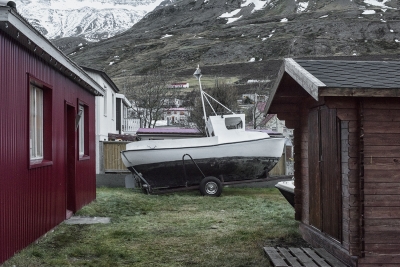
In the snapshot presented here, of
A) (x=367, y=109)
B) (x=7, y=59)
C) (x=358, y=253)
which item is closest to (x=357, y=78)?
(x=367, y=109)

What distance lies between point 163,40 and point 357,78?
131 m

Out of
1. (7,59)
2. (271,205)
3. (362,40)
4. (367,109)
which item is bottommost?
(271,205)

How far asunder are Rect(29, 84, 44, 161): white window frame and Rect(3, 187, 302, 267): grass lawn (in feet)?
4.39

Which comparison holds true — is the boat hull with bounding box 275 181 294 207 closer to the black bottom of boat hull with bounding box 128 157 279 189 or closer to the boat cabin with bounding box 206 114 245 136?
the black bottom of boat hull with bounding box 128 157 279 189

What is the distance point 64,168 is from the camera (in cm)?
1105

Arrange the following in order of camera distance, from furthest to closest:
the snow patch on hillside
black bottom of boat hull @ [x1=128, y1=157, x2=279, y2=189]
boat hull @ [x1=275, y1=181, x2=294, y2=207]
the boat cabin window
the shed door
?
1. the snow patch on hillside
2. the boat cabin window
3. black bottom of boat hull @ [x1=128, y1=157, x2=279, y2=189]
4. boat hull @ [x1=275, y1=181, x2=294, y2=207]
5. the shed door

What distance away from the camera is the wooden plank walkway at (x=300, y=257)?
22.7ft

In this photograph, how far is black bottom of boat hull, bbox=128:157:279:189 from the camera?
57.7 ft

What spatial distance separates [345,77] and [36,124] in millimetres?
4999

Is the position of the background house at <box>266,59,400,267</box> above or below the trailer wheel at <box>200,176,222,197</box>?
above

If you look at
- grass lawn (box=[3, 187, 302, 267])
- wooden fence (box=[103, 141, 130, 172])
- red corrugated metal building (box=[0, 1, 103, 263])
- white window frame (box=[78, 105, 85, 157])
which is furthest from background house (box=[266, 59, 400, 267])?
wooden fence (box=[103, 141, 130, 172])

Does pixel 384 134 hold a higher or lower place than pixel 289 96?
lower

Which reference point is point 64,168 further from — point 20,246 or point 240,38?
point 240,38

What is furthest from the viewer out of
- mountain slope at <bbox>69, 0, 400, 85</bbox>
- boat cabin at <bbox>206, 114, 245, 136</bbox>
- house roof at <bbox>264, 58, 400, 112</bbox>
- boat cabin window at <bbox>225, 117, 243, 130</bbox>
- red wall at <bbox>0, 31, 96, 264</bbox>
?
mountain slope at <bbox>69, 0, 400, 85</bbox>
